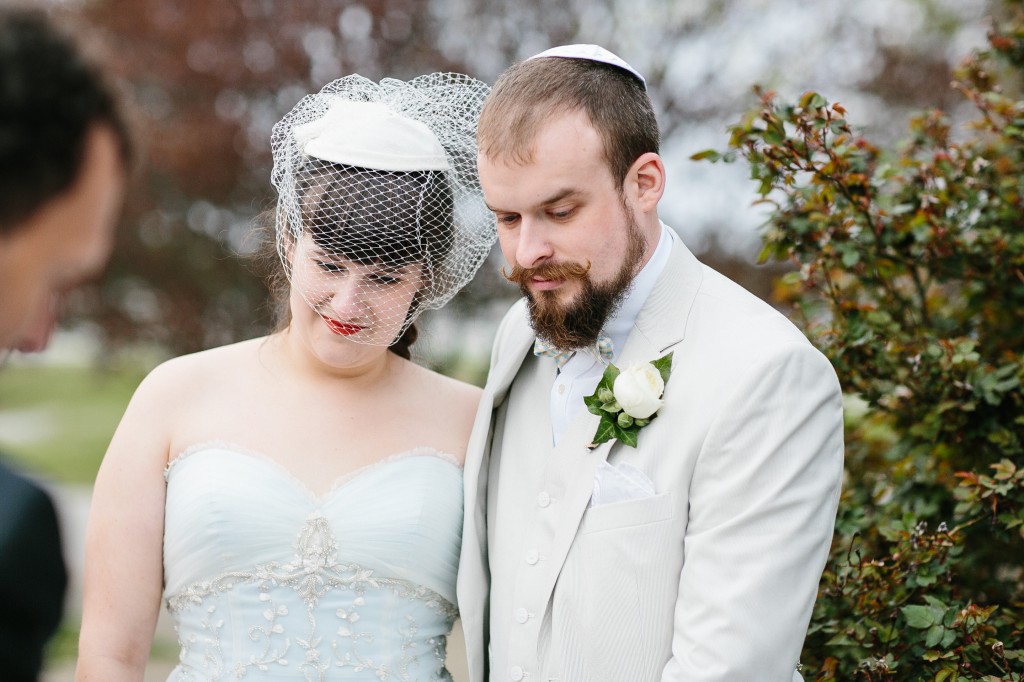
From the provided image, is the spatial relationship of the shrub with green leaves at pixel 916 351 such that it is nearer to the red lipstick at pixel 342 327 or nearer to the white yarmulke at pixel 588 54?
the white yarmulke at pixel 588 54

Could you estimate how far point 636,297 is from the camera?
2711 mm

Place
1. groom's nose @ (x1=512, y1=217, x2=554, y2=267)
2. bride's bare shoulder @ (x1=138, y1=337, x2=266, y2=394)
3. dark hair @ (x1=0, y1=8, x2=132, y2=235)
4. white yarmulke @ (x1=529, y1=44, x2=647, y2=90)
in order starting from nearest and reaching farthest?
dark hair @ (x1=0, y1=8, x2=132, y2=235)
groom's nose @ (x1=512, y1=217, x2=554, y2=267)
white yarmulke @ (x1=529, y1=44, x2=647, y2=90)
bride's bare shoulder @ (x1=138, y1=337, x2=266, y2=394)

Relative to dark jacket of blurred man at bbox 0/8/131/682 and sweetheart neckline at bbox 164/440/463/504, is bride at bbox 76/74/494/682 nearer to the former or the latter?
sweetheart neckline at bbox 164/440/463/504

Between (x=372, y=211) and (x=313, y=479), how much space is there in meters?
0.82

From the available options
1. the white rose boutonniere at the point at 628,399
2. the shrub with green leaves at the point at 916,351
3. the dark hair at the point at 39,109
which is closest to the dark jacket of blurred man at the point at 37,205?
the dark hair at the point at 39,109

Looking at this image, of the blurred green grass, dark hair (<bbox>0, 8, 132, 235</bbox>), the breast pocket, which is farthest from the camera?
the blurred green grass

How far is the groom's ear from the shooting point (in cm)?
262

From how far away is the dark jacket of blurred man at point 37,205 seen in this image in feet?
4.26

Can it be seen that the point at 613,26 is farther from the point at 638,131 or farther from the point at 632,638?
the point at 632,638

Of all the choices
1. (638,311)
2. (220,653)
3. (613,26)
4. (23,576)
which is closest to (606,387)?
(638,311)

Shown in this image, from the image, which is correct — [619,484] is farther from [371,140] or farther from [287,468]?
[371,140]

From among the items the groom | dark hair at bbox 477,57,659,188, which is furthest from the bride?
dark hair at bbox 477,57,659,188

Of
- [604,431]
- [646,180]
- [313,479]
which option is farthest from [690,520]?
[313,479]

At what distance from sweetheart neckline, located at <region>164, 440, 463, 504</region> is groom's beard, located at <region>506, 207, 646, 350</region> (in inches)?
27.4
